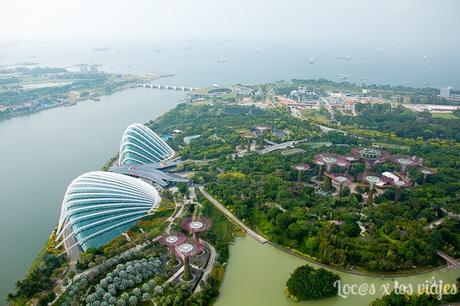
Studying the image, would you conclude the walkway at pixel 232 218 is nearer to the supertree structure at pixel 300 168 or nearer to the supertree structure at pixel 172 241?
the supertree structure at pixel 172 241

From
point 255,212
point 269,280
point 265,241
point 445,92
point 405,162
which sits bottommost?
point 269,280

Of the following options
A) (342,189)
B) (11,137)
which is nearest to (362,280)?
(342,189)

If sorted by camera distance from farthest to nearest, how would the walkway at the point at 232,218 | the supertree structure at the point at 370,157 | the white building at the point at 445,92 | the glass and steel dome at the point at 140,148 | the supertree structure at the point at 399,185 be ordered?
the white building at the point at 445,92, the glass and steel dome at the point at 140,148, the supertree structure at the point at 370,157, the supertree structure at the point at 399,185, the walkway at the point at 232,218

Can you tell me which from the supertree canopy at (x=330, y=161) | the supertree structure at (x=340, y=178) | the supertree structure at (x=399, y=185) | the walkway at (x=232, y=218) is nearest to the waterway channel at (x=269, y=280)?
the walkway at (x=232, y=218)

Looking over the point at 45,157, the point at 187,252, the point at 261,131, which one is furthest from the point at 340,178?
the point at 45,157

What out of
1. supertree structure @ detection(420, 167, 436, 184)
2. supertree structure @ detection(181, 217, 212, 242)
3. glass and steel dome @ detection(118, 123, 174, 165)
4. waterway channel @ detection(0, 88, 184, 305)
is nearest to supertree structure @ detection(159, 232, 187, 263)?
supertree structure @ detection(181, 217, 212, 242)

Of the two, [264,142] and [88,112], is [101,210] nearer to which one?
[264,142]

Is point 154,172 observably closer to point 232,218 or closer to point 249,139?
point 232,218
